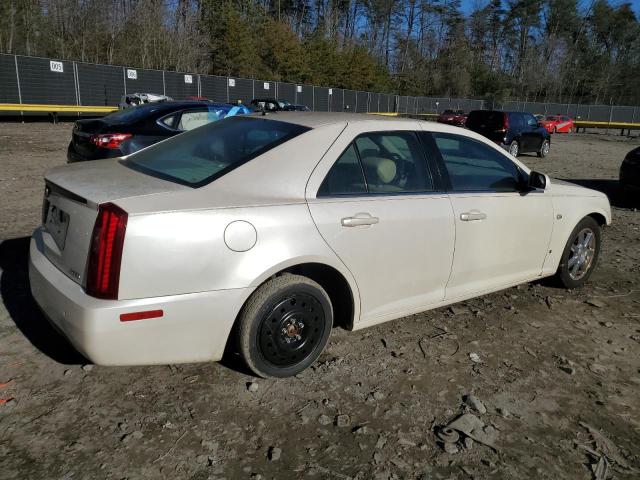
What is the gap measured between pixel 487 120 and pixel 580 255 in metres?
13.6

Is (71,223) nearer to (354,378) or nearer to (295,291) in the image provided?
(295,291)

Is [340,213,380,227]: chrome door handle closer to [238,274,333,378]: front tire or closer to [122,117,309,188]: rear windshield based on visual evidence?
[238,274,333,378]: front tire

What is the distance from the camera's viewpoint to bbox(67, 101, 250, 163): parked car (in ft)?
23.0

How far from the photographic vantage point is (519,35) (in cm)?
8475

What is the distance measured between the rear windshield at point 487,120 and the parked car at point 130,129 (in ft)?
38.6

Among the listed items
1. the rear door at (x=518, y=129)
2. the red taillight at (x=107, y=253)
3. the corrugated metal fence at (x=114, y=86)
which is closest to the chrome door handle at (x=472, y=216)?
the red taillight at (x=107, y=253)

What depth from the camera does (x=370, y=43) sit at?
78000 millimetres

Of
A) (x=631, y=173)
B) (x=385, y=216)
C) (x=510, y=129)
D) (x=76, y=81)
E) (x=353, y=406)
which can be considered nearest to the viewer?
(x=353, y=406)

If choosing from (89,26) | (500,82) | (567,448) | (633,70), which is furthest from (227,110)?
(633,70)

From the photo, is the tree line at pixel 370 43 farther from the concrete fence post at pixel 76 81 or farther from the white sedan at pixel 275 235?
the white sedan at pixel 275 235

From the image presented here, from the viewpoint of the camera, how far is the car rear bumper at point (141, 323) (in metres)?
2.48

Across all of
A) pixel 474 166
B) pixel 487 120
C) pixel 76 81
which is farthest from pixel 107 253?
pixel 76 81

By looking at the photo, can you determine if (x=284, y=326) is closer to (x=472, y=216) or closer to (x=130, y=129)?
(x=472, y=216)

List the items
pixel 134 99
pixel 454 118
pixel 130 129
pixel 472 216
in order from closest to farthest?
1. pixel 472 216
2. pixel 130 129
3. pixel 134 99
4. pixel 454 118
